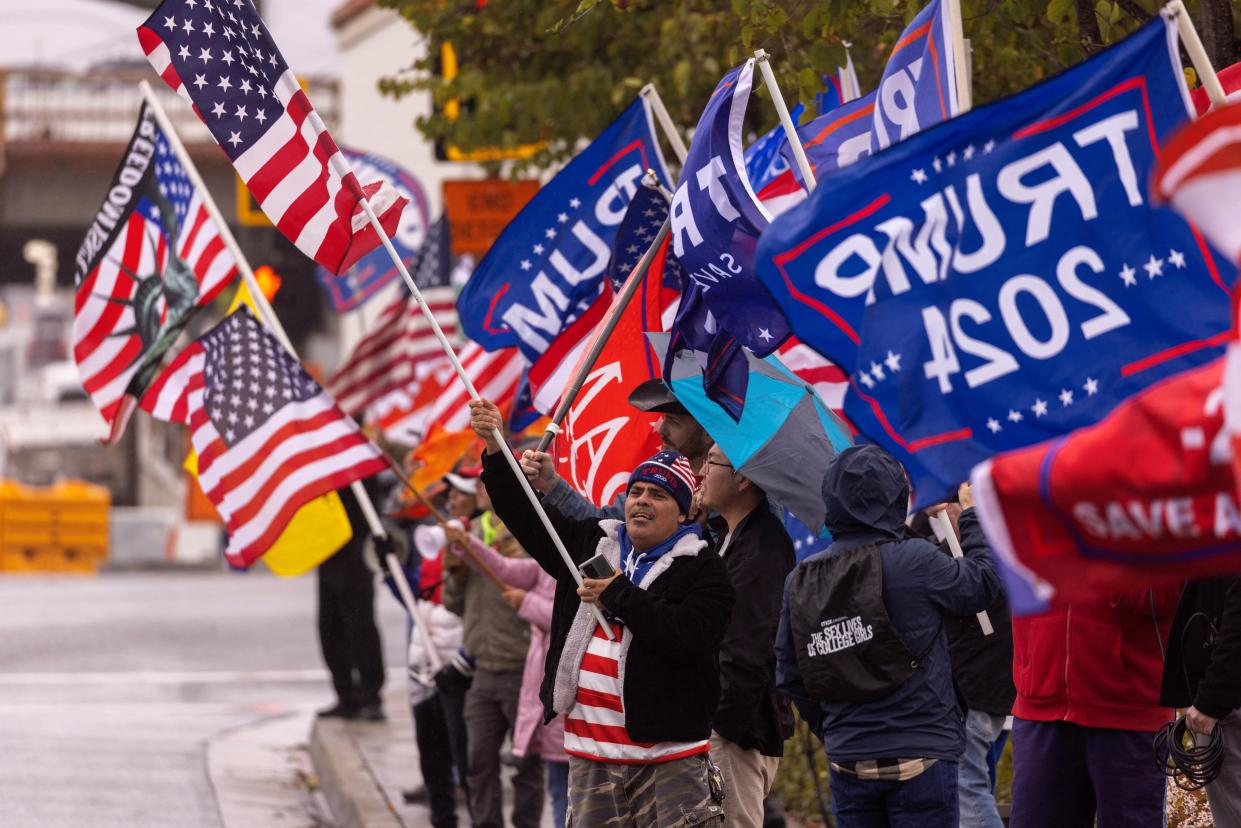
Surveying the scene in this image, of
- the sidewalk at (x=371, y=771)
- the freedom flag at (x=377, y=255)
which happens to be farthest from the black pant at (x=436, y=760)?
the freedom flag at (x=377, y=255)

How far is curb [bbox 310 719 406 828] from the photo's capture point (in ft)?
31.0

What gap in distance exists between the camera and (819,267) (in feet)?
15.2

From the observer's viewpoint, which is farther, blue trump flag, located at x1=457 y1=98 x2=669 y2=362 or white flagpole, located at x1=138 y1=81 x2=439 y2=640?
white flagpole, located at x1=138 y1=81 x2=439 y2=640

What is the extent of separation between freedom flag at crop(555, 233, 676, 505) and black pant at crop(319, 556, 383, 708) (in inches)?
195

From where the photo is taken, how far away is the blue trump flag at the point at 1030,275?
4.27 m

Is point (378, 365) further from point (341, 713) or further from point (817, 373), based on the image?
point (817, 373)

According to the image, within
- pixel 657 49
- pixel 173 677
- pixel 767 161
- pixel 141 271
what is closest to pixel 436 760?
pixel 141 271

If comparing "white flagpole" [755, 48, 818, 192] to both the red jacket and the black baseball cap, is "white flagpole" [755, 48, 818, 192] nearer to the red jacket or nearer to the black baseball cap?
the black baseball cap

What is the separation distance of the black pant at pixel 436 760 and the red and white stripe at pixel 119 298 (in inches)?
79.0

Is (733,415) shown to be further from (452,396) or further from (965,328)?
(452,396)

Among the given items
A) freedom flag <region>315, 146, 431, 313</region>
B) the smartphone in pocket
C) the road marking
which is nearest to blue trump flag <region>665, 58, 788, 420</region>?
the smartphone in pocket

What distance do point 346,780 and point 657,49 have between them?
476 cm

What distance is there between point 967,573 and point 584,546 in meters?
1.22

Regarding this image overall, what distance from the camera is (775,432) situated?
6.42m
